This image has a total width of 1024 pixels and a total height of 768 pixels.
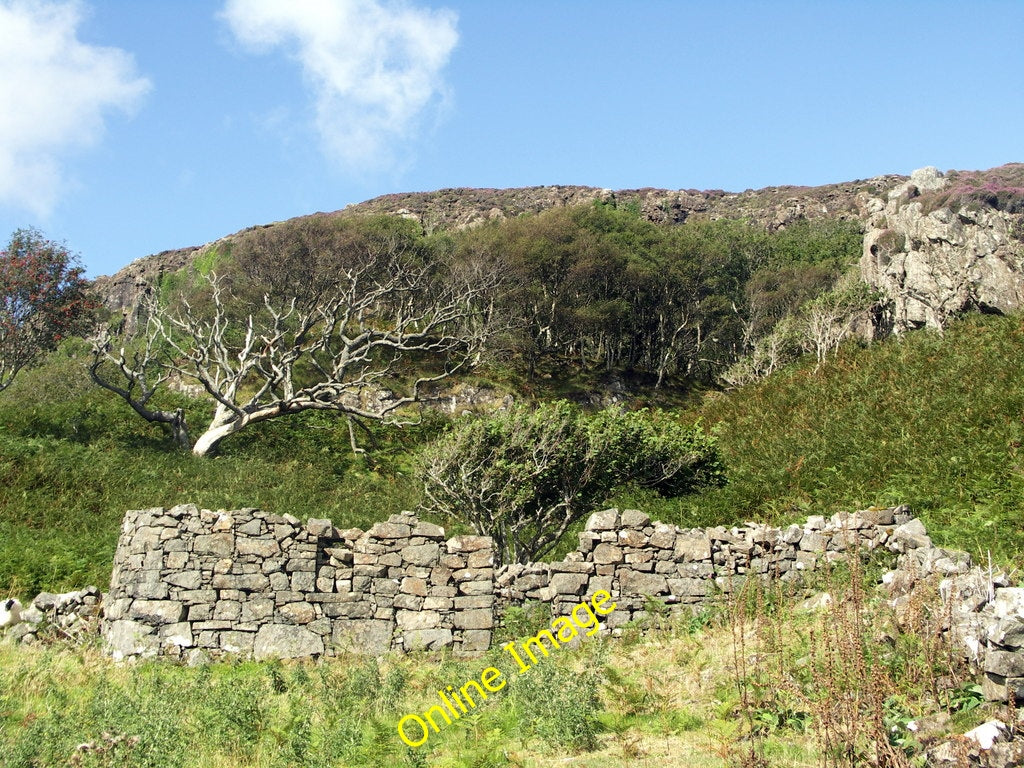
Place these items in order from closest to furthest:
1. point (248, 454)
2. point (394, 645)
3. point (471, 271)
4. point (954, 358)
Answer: point (394, 645) → point (954, 358) → point (248, 454) → point (471, 271)

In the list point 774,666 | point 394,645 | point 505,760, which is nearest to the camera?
point 505,760

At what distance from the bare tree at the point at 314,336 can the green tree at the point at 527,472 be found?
38.6 feet

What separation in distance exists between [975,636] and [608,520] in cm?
583

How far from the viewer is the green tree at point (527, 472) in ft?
58.0

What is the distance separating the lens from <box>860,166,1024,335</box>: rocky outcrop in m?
Answer: 36.8

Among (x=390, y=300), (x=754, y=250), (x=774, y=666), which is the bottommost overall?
(x=774, y=666)

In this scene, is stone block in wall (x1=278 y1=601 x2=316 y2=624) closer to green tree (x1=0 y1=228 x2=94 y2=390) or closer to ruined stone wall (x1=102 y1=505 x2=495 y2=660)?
ruined stone wall (x1=102 y1=505 x2=495 y2=660)

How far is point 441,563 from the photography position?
12.9 m

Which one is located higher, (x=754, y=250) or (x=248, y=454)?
(x=754, y=250)

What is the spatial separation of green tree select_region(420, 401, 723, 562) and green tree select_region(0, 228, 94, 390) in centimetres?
1789

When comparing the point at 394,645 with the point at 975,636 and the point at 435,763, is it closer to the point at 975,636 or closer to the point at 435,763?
the point at 435,763

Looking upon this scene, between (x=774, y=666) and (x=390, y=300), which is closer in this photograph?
(x=774, y=666)

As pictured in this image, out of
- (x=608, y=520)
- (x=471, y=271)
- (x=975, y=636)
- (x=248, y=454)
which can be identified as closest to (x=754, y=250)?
(x=471, y=271)

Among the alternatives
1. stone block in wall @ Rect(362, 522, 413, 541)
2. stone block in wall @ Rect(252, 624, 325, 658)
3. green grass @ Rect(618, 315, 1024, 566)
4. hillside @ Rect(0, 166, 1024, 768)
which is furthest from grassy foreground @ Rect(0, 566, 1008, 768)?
green grass @ Rect(618, 315, 1024, 566)
